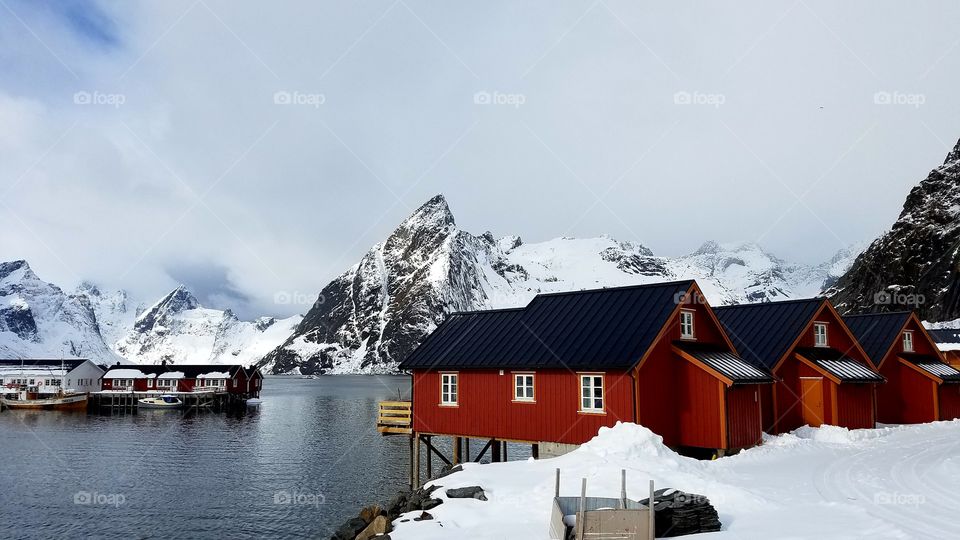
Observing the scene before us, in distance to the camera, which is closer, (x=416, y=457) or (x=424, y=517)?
(x=424, y=517)

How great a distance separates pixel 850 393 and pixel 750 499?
70.8 feet

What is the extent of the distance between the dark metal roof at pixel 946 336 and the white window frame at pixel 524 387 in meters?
53.8

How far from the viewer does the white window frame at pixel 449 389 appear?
35.2m

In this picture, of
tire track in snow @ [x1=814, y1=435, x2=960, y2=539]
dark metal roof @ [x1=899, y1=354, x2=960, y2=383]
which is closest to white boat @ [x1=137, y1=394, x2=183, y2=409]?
dark metal roof @ [x1=899, y1=354, x2=960, y2=383]

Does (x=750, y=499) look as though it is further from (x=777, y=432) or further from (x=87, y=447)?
(x=87, y=447)

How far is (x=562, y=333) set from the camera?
32906 millimetres

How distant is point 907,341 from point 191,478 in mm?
50195

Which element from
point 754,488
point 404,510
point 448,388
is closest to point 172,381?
point 448,388

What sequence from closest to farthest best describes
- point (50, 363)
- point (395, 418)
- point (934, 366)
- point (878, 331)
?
point (395, 418), point (934, 366), point (878, 331), point (50, 363)

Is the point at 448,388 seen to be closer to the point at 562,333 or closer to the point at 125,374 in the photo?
the point at 562,333

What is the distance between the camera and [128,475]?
48781 millimetres

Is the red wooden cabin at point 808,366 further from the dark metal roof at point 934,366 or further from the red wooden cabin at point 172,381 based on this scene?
the red wooden cabin at point 172,381

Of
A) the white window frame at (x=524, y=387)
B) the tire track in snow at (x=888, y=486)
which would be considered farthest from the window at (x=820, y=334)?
the white window frame at (x=524, y=387)
